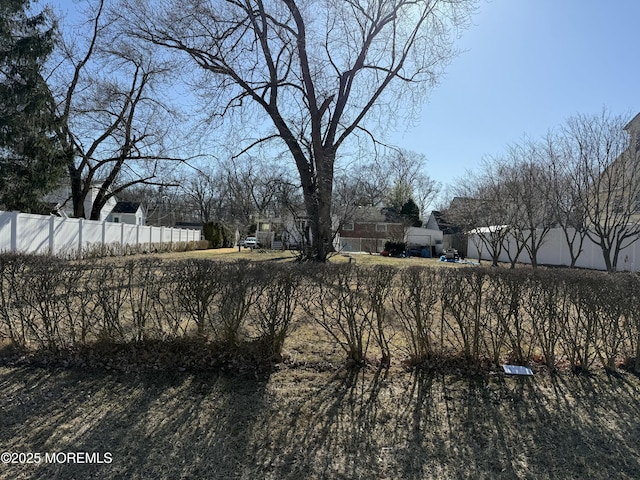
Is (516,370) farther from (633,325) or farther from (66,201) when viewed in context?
(66,201)

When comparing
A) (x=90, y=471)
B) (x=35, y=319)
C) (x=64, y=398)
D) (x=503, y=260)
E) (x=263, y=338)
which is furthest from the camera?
(x=503, y=260)

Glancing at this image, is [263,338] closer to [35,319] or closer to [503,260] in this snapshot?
[35,319]

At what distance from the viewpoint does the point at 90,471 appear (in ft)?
8.29

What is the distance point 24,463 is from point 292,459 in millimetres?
1697

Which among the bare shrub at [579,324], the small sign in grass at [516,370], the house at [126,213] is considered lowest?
the small sign in grass at [516,370]

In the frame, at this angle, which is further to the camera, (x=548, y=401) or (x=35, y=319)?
(x=35, y=319)

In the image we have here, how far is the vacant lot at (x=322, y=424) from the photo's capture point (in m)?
2.59

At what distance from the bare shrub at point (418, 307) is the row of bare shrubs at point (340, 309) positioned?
0.01m

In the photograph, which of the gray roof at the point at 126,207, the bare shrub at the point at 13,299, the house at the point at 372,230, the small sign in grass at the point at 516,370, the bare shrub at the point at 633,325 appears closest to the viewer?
the small sign in grass at the point at 516,370

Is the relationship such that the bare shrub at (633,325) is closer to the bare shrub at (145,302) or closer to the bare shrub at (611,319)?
the bare shrub at (611,319)

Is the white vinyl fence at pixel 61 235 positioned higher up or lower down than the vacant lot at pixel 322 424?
higher up

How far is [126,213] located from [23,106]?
31046 millimetres

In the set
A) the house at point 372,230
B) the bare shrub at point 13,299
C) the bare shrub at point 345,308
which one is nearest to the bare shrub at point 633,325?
the bare shrub at point 345,308

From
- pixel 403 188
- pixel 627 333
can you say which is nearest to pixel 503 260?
pixel 403 188
